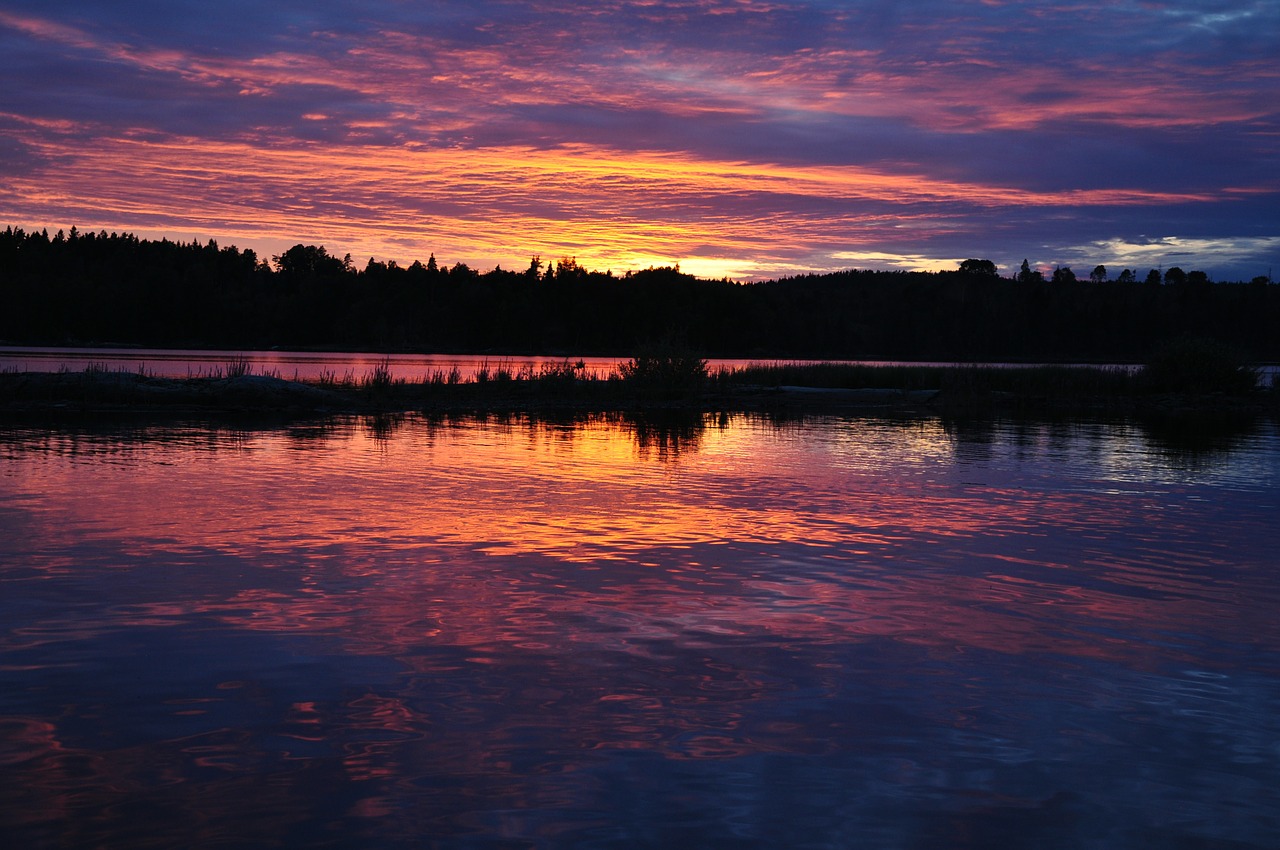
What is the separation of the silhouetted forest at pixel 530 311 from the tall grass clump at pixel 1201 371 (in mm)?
76285

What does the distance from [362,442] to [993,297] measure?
13360 cm

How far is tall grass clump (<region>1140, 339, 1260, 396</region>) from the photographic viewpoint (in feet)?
136

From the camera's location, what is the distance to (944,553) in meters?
9.99

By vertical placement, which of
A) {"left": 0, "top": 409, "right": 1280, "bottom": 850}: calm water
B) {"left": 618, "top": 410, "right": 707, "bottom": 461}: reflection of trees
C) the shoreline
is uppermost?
the shoreline

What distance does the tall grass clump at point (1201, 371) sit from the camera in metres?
41.3

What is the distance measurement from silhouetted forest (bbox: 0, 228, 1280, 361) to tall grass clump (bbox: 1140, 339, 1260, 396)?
250 ft

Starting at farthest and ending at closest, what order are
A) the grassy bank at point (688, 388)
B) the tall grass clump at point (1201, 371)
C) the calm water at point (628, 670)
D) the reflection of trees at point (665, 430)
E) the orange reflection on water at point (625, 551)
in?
the tall grass clump at point (1201, 371) < the grassy bank at point (688, 388) < the reflection of trees at point (665, 430) < the orange reflection on water at point (625, 551) < the calm water at point (628, 670)

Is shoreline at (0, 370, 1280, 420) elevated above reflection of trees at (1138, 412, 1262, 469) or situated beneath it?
elevated above

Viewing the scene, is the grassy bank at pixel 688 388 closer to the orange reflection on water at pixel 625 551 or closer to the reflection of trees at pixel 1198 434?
the reflection of trees at pixel 1198 434

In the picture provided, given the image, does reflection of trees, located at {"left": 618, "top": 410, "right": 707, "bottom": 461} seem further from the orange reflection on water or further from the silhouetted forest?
the silhouetted forest

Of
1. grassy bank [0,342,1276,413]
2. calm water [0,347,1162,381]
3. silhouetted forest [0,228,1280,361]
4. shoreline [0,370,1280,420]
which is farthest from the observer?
silhouetted forest [0,228,1280,361]

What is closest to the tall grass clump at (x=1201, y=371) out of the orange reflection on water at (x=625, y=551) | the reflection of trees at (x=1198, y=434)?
the reflection of trees at (x=1198, y=434)

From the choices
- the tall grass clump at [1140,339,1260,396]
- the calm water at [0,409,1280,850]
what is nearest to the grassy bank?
the tall grass clump at [1140,339,1260,396]

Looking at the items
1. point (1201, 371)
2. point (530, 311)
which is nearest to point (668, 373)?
point (1201, 371)
